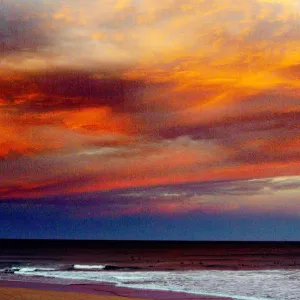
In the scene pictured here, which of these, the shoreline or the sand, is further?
the shoreline

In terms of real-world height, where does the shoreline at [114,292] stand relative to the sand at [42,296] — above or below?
below

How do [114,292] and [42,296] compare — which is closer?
[42,296]

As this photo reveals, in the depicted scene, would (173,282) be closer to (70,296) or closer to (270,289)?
(270,289)

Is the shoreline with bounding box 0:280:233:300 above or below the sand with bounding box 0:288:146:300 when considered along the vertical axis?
below

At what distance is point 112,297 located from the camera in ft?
73.3

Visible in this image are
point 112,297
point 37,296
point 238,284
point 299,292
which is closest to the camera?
point 37,296

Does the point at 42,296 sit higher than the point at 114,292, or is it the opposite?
the point at 42,296

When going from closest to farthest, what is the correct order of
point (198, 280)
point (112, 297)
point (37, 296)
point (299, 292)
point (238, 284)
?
point (37, 296)
point (112, 297)
point (299, 292)
point (238, 284)
point (198, 280)

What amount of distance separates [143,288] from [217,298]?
5.24 meters

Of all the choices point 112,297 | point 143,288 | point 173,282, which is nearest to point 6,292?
point 112,297

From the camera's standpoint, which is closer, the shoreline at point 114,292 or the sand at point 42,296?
the sand at point 42,296

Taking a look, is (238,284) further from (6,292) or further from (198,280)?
(6,292)

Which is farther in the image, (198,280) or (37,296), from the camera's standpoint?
(198,280)

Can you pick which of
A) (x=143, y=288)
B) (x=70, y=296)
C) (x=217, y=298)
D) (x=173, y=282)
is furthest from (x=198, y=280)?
(x=70, y=296)
